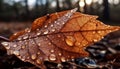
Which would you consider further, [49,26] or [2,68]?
[2,68]

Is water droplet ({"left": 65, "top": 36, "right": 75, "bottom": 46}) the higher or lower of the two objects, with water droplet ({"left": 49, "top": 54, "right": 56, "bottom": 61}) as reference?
higher

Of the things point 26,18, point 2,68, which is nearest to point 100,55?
point 2,68

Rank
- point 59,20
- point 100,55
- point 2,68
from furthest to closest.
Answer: point 100,55
point 2,68
point 59,20

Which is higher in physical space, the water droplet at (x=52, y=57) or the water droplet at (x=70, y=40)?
the water droplet at (x=70, y=40)

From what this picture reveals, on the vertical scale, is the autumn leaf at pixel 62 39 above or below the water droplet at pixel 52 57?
above

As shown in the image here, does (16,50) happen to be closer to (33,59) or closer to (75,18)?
(33,59)

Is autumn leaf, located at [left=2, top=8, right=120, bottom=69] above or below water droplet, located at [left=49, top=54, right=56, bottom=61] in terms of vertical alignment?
above

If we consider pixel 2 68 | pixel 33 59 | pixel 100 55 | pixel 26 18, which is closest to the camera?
pixel 33 59

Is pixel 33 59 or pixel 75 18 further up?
pixel 75 18
